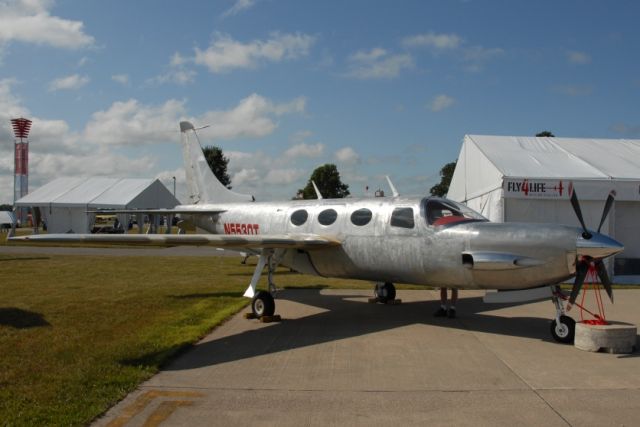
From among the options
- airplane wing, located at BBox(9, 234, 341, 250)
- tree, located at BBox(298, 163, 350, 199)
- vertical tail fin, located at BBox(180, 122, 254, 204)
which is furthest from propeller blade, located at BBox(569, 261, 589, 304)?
tree, located at BBox(298, 163, 350, 199)

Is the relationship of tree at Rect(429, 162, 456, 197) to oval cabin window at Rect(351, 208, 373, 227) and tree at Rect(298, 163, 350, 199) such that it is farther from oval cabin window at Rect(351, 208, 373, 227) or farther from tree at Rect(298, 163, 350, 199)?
oval cabin window at Rect(351, 208, 373, 227)

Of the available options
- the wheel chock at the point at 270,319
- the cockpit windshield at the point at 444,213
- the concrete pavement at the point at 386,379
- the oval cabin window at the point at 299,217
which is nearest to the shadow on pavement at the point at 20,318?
the concrete pavement at the point at 386,379

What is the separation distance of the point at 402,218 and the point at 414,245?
0.60 metres

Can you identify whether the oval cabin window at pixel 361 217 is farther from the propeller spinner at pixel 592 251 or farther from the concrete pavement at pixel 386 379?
the propeller spinner at pixel 592 251

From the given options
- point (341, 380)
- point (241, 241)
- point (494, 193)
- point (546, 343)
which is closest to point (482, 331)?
point (546, 343)

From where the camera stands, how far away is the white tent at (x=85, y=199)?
39.7 m

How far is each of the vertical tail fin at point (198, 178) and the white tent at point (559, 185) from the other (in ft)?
26.4

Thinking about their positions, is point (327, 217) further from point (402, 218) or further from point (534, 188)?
point (534, 188)

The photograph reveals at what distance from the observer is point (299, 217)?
11.2 m

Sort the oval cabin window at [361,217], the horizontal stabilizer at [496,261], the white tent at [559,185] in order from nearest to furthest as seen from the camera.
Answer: the horizontal stabilizer at [496,261] < the oval cabin window at [361,217] < the white tent at [559,185]

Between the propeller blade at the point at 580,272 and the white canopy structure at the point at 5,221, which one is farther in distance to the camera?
the white canopy structure at the point at 5,221

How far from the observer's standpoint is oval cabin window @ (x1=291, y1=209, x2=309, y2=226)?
11.1 meters

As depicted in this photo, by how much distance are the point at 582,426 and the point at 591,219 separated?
501 inches

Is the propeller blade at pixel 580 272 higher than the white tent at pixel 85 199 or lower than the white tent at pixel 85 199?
lower
